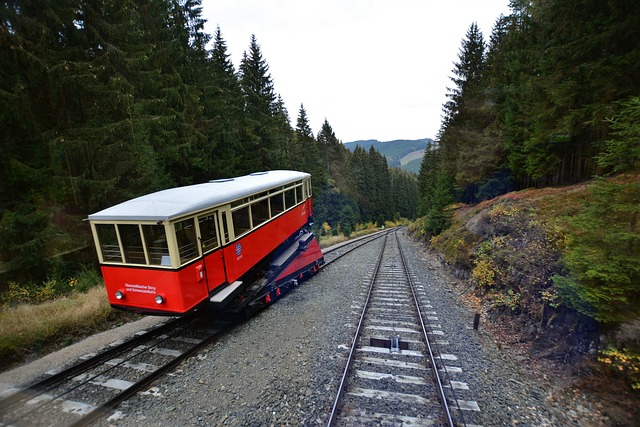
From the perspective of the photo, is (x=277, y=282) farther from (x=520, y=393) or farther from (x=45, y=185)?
(x=45, y=185)

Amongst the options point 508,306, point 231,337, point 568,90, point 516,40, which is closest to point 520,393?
point 508,306

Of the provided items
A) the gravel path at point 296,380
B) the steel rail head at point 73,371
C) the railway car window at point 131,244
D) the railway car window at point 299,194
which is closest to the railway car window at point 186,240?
the railway car window at point 131,244

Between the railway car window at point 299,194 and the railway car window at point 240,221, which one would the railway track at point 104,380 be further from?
the railway car window at point 299,194

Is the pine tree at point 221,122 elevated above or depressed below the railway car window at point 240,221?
above

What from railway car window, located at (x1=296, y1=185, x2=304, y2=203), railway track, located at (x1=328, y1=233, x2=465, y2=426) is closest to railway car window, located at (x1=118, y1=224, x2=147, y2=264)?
railway track, located at (x1=328, y1=233, x2=465, y2=426)

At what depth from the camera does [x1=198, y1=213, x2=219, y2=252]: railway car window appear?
661cm

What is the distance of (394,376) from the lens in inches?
214

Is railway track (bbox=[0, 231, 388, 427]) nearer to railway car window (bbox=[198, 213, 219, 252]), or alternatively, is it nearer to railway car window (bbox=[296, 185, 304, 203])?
railway car window (bbox=[198, 213, 219, 252])

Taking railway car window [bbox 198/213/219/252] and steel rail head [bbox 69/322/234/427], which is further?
railway car window [bbox 198/213/219/252]

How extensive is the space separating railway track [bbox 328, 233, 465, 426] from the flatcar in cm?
345

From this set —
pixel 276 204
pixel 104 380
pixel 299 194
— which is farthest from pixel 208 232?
pixel 299 194

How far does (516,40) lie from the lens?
16516 millimetres

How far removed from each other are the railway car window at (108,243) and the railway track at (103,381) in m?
2.14

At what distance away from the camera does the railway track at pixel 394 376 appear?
449 cm
